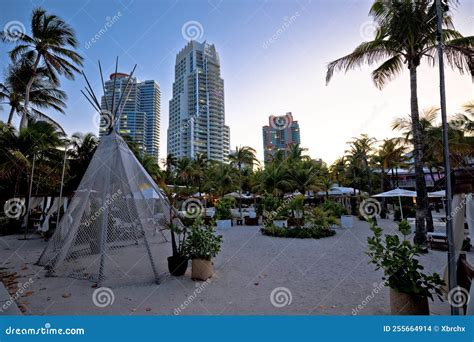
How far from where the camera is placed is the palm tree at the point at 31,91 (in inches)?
697

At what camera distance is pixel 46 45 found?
17.1 m

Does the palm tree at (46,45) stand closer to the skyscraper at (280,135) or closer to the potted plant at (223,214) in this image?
the potted plant at (223,214)

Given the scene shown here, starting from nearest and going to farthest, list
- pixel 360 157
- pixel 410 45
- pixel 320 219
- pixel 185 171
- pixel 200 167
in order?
pixel 410 45 < pixel 320 219 < pixel 360 157 < pixel 200 167 < pixel 185 171

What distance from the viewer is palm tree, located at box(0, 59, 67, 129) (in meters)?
17.7

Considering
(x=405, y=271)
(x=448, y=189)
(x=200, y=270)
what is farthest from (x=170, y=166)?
(x=448, y=189)

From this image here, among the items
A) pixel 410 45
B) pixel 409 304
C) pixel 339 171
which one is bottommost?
pixel 409 304

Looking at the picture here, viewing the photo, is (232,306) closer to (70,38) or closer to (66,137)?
Result: (66,137)

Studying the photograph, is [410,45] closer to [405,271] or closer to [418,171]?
[418,171]

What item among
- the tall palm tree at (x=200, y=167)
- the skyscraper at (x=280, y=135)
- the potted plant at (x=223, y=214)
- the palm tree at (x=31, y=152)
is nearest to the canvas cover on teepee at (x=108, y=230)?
the palm tree at (x=31, y=152)

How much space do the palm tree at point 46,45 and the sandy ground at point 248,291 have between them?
15.5m

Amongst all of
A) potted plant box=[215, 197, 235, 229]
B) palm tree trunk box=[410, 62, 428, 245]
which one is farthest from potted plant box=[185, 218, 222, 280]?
potted plant box=[215, 197, 235, 229]

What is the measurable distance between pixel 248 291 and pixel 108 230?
393 centimetres

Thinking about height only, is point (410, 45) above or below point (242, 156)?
above

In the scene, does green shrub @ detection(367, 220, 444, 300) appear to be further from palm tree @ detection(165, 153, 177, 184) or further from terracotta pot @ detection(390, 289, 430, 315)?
palm tree @ detection(165, 153, 177, 184)
